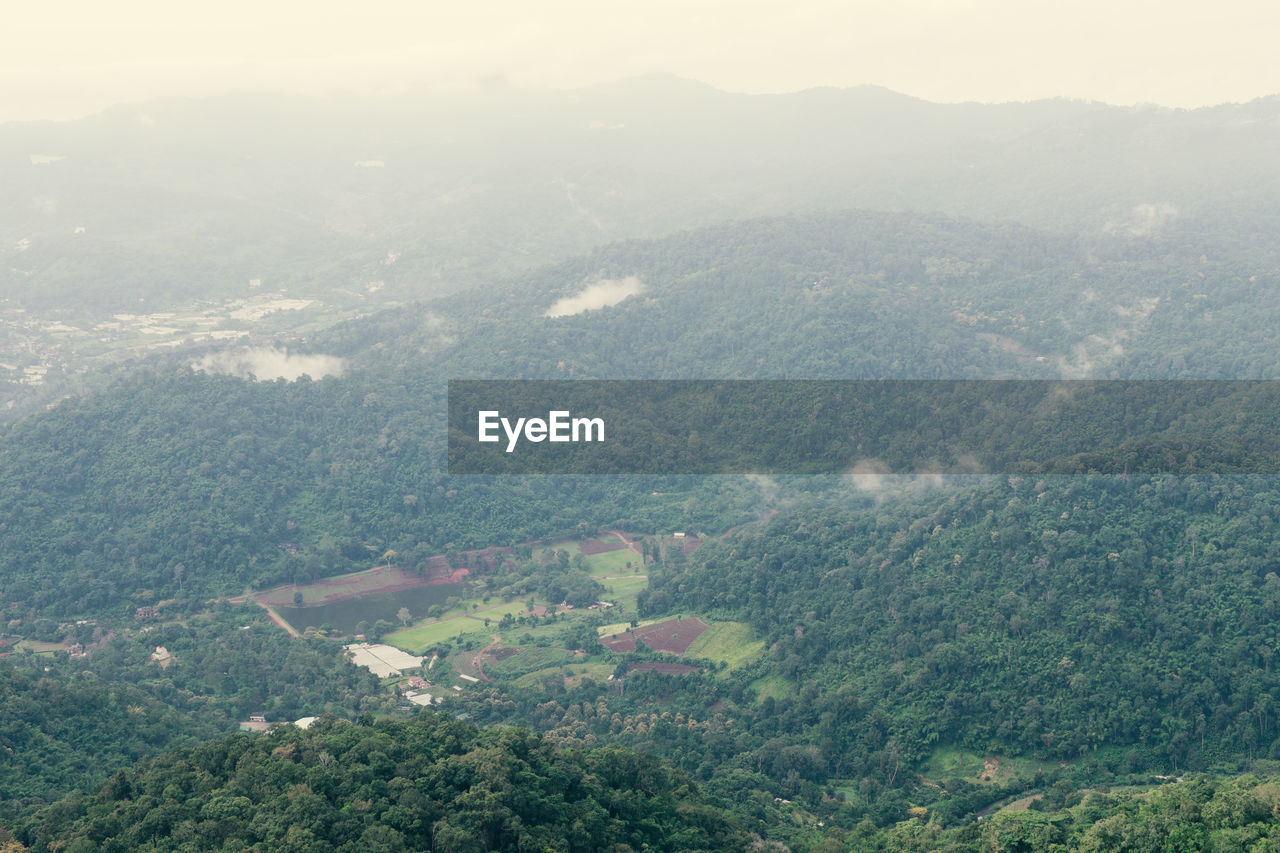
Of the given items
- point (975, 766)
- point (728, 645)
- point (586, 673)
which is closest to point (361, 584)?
point (586, 673)

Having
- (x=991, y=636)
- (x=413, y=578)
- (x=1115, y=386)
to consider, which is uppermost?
(x=1115, y=386)

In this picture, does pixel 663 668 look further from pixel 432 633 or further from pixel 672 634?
pixel 432 633

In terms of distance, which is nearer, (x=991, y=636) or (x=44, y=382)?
(x=991, y=636)

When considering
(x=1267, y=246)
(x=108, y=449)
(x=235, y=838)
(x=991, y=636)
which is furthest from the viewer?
(x=1267, y=246)

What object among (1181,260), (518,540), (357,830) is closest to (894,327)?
(1181,260)

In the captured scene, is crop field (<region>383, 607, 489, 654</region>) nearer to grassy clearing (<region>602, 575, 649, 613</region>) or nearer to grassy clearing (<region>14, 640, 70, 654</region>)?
grassy clearing (<region>602, 575, 649, 613</region>)

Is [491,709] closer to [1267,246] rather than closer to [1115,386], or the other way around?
[1115,386]

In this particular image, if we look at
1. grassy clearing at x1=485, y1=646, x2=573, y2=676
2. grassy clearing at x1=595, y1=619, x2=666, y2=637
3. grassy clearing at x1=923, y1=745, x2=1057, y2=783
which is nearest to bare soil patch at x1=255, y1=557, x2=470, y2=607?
grassy clearing at x1=595, y1=619, x2=666, y2=637

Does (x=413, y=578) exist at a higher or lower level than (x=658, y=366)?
lower
